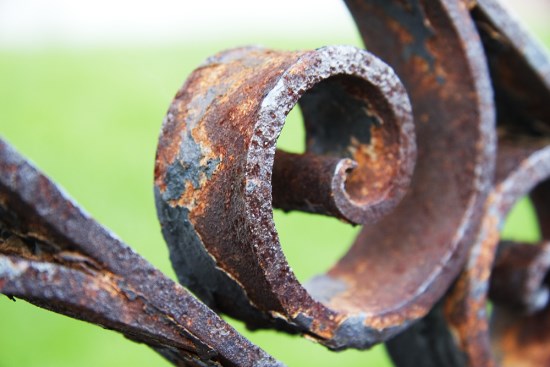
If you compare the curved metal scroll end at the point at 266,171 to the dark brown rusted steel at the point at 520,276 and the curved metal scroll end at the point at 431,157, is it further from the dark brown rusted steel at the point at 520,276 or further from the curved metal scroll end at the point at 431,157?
the dark brown rusted steel at the point at 520,276

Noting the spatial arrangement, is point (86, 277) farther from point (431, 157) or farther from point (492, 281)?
point (492, 281)

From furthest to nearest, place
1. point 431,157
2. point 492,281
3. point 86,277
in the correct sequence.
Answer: point 492,281, point 431,157, point 86,277

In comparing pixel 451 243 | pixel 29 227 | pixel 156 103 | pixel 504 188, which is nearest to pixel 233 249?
pixel 29 227

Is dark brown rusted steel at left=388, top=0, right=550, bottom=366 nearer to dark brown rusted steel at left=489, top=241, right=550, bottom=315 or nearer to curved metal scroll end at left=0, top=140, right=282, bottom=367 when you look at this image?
dark brown rusted steel at left=489, top=241, right=550, bottom=315

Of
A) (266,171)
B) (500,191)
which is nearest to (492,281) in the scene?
(500,191)

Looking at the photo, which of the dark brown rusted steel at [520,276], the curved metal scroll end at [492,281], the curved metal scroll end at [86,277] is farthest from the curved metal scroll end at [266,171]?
the dark brown rusted steel at [520,276]
